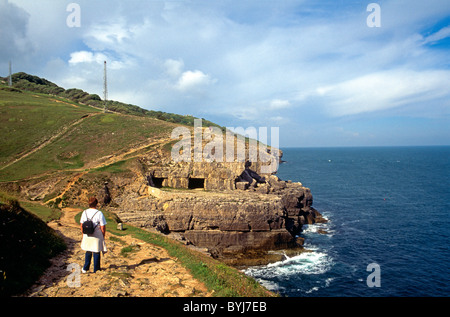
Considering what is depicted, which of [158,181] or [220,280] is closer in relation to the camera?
[220,280]

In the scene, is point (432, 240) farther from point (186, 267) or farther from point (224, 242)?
point (186, 267)

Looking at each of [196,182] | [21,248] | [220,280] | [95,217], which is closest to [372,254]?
[196,182]

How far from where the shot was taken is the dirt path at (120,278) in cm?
839

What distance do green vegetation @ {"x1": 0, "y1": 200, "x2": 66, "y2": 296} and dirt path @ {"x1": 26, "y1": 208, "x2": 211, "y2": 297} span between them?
0.36 metres

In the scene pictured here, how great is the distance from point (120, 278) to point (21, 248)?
12.0 feet

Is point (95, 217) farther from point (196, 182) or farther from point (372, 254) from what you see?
point (372, 254)

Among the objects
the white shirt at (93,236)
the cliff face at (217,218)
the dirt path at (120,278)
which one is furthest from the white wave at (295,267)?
the white shirt at (93,236)

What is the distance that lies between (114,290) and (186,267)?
3.43 metres

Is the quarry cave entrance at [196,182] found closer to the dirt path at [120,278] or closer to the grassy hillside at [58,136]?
the grassy hillside at [58,136]

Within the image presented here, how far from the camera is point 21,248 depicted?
926 cm

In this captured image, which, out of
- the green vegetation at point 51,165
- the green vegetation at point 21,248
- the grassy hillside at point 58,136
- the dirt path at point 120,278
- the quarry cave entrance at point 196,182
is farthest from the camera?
the quarry cave entrance at point 196,182

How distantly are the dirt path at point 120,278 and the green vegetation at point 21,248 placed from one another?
359mm

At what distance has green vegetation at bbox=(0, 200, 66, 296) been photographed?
25.5 feet
